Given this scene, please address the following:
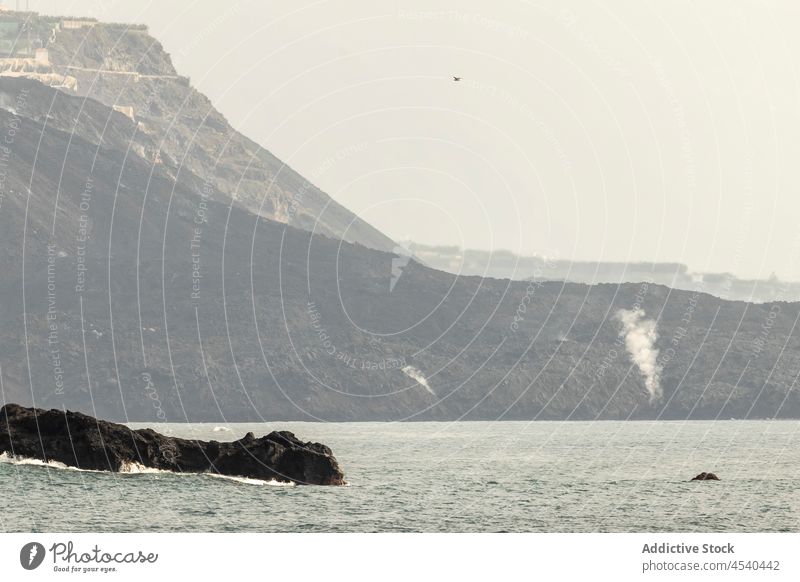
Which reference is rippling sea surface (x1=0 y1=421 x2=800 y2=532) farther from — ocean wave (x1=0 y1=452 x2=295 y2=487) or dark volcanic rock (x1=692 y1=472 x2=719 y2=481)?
dark volcanic rock (x1=692 y1=472 x2=719 y2=481)

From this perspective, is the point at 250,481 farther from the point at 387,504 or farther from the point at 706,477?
the point at 706,477

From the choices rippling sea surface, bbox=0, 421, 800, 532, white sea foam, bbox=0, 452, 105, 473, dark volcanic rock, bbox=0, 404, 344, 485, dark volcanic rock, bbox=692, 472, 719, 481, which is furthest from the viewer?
dark volcanic rock, bbox=692, 472, 719, 481

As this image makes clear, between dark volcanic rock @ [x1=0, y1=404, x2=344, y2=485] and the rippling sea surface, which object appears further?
dark volcanic rock @ [x1=0, y1=404, x2=344, y2=485]

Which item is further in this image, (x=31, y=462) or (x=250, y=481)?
(x=31, y=462)

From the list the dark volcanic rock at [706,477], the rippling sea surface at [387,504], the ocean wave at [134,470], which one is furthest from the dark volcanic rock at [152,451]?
the dark volcanic rock at [706,477]

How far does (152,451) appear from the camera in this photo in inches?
5733

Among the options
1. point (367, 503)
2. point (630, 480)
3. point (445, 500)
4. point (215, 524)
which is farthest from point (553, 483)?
point (215, 524)

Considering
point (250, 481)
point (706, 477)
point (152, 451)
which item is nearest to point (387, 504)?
point (250, 481)

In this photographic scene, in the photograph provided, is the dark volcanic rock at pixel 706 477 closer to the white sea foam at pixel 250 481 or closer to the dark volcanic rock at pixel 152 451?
the dark volcanic rock at pixel 152 451

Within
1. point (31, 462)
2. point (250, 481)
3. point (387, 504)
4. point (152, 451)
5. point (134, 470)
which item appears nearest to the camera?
point (387, 504)

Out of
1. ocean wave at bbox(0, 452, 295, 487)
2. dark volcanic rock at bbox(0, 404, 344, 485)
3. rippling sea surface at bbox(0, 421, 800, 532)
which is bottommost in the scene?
rippling sea surface at bbox(0, 421, 800, 532)

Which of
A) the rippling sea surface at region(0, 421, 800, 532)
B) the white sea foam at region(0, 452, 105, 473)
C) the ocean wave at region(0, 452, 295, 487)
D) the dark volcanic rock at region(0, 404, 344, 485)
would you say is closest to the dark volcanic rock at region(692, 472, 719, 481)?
the rippling sea surface at region(0, 421, 800, 532)

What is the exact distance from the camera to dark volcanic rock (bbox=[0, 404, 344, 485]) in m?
144

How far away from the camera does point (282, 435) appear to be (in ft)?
480
